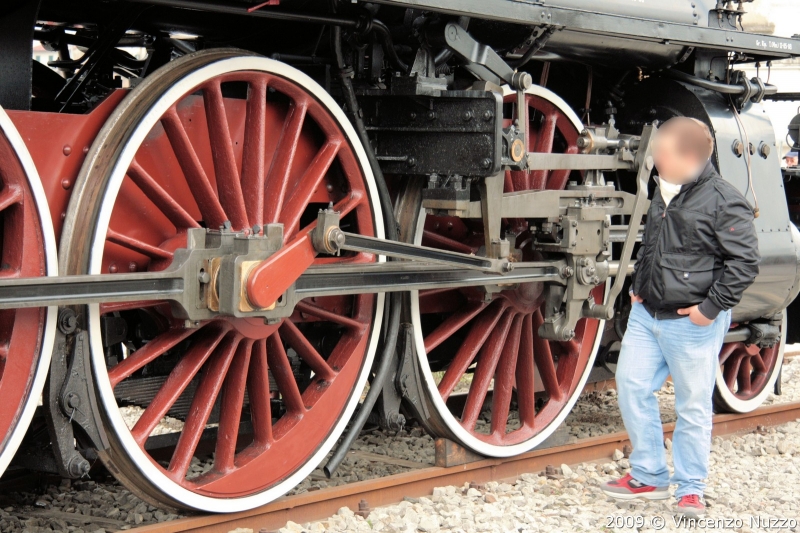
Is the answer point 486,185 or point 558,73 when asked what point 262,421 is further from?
point 558,73

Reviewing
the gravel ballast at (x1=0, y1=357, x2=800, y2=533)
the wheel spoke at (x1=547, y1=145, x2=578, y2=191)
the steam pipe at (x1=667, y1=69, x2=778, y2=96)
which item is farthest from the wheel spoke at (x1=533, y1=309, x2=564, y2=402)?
the steam pipe at (x1=667, y1=69, x2=778, y2=96)

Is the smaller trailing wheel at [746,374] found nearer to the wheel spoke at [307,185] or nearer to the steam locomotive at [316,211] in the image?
the steam locomotive at [316,211]

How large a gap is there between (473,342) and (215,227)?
158 cm

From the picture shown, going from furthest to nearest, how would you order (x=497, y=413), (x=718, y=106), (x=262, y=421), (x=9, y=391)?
(x=718, y=106)
(x=497, y=413)
(x=262, y=421)
(x=9, y=391)

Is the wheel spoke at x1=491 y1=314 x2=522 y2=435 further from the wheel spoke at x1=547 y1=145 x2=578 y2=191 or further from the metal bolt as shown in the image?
the metal bolt

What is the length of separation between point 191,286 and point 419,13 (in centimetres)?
151

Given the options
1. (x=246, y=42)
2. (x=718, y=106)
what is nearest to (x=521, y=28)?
(x=246, y=42)

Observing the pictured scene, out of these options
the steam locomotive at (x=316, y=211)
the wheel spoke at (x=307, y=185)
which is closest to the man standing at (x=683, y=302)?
the steam locomotive at (x=316, y=211)

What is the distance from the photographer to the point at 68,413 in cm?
317

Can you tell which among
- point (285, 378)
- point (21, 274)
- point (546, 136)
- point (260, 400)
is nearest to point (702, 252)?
point (546, 136)

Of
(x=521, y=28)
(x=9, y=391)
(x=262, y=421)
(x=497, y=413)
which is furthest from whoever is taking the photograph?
(x=497, y=413)

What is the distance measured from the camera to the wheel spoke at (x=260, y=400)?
12.7 ft

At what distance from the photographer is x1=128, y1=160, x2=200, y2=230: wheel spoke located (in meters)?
3.40

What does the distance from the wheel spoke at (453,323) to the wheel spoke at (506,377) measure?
0.78ft
